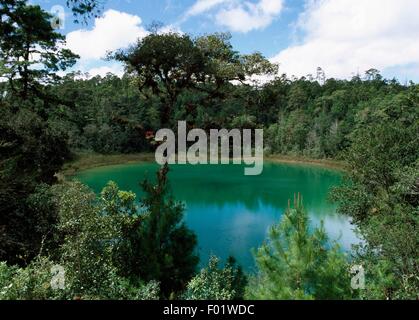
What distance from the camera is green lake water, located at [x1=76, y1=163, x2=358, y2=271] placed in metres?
17.5

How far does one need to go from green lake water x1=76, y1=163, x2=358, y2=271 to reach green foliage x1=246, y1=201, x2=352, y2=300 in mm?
833

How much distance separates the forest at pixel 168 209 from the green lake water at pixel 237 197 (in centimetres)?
126

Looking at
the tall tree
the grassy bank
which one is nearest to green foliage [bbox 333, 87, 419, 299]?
the tall tree

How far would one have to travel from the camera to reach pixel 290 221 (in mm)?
6473

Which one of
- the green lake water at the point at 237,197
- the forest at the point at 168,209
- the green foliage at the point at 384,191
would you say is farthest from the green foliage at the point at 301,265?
the green foliage at the point at 384,191

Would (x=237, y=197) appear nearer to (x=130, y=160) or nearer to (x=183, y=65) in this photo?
(x=183, y=65)

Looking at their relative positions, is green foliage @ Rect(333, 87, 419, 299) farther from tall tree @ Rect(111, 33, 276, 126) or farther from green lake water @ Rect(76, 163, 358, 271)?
tall tree @ Rect(111, 33, 276, 126)

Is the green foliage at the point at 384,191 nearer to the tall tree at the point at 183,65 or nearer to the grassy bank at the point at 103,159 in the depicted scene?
the tall tree at the point at 183,65

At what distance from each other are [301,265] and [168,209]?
3958 millimetres

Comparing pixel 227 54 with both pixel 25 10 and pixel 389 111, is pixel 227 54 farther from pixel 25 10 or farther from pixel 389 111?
pixel 389 111

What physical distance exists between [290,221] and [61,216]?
6.57 meters

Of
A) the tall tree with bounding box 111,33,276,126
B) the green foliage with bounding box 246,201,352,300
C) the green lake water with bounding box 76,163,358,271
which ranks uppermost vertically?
the tall tree with bounding box 111,33,276,126
